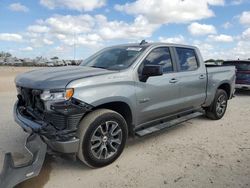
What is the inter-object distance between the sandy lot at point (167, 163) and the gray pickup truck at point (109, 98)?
32 centimetres

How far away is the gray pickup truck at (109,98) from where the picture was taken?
3.54m

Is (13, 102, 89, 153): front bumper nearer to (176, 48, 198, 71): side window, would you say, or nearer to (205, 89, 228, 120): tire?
(176, 48, 198, 71): side window

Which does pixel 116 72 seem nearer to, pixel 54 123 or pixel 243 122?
pixel 54 123

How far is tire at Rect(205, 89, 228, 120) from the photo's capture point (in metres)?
6.54

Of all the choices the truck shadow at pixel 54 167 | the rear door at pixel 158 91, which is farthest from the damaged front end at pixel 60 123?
the rear door at pixel 158 91

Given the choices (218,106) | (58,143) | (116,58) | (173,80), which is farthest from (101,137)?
(218,106)

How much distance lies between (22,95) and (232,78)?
5346 millimetres

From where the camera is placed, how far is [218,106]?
264 inches

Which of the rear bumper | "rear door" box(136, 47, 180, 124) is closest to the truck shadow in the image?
the rear bumper

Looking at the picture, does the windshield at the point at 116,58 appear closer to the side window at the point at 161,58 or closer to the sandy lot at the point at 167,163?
the side window at the point at 161,58

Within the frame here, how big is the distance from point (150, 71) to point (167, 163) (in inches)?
58.0

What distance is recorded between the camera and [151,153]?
4.51 meters

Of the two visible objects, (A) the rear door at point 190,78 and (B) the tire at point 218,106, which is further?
(B) the tire at point 218,106

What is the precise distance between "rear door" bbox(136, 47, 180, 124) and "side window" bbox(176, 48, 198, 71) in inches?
13.2
